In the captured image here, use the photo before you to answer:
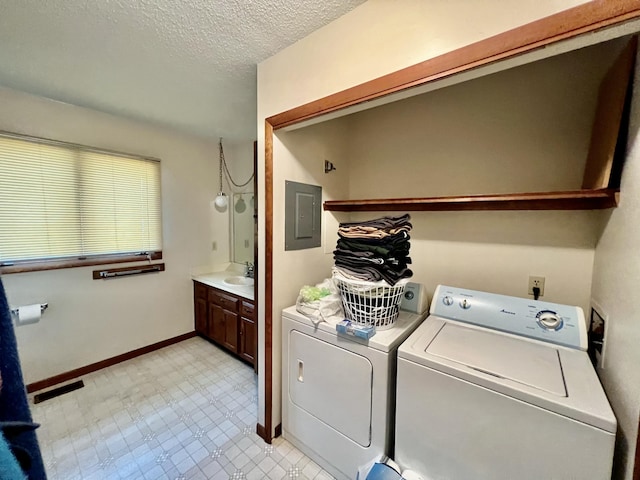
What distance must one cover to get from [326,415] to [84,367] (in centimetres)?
241

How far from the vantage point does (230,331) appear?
277 centimetres

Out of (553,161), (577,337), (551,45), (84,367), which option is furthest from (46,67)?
(577,337)

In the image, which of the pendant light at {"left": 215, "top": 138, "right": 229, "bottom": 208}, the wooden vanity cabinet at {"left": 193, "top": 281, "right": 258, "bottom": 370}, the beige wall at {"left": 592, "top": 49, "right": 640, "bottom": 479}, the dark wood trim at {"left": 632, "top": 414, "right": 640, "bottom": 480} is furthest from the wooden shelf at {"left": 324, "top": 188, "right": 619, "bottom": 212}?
the pendant light at {"left": 215, "top": 138, "right": 229, "bottom": 208}

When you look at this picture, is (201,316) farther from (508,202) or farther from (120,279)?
(508,202)

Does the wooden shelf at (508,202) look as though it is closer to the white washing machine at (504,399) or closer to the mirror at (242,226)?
the white washing machine at (504,399)

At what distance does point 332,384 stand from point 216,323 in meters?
1.92

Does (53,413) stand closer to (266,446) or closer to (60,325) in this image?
(60,325)

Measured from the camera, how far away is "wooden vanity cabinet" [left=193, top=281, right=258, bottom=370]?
2.56m

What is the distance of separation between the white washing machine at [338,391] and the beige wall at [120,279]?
1.97 metres

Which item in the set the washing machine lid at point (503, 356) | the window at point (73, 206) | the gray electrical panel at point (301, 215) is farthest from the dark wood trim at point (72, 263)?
the washing machine lid at point (503, 356)

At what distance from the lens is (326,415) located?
152cm

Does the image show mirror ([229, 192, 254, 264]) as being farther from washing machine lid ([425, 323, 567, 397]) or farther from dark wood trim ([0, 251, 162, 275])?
washing machine lid ([425, 323, 567, 397])

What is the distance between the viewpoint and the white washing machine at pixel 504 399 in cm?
86

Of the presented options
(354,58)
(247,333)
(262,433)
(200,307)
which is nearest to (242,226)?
(200,307)
